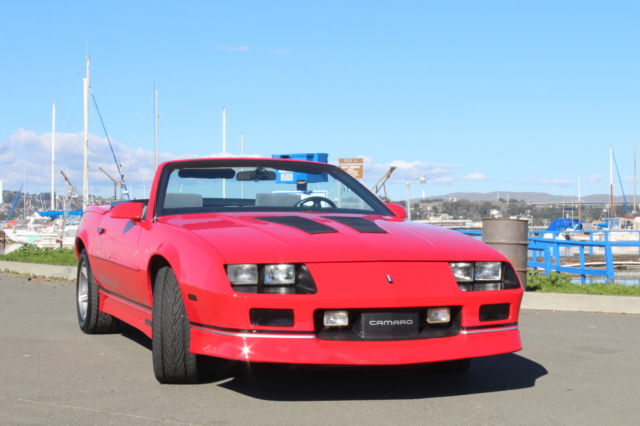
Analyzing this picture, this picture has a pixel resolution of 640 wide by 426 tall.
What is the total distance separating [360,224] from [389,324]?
3.10ft

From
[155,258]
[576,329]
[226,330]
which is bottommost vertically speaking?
[576,329]

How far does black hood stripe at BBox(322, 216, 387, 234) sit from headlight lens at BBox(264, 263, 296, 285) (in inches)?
27.9

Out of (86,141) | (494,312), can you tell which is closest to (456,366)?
(494,312)

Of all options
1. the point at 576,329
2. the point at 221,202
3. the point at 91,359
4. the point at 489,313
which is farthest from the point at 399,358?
the point at 576,329

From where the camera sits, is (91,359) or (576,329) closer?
(91,359)

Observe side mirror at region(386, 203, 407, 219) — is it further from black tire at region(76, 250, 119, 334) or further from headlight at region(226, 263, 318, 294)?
black tire at region(76, 250, 119, 334)

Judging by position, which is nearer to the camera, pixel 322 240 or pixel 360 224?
pixel 322 240

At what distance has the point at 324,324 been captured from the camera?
431cm

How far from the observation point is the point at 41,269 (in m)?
15.1

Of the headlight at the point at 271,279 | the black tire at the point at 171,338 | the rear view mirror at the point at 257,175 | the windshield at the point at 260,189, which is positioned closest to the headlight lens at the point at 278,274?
the headlight at the point at 271,279

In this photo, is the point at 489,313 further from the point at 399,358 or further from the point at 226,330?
the point at 226,330

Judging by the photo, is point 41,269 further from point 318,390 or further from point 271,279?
point 271,279

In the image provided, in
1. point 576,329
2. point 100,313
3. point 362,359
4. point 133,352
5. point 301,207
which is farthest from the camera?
point 576,329

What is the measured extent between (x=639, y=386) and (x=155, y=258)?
3099 millimetres
